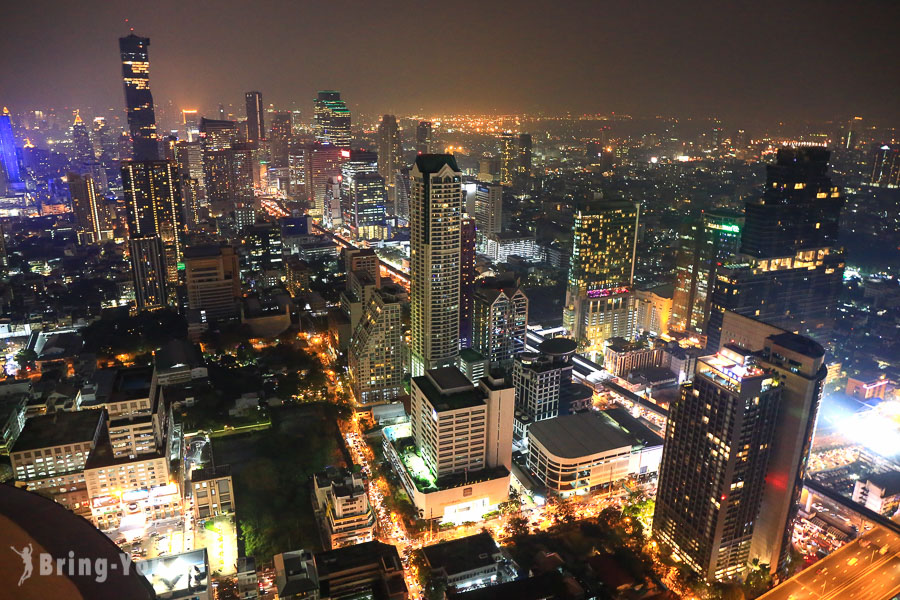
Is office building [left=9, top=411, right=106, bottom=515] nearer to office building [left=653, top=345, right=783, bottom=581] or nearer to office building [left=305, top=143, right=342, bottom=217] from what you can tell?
office building [left=653, top=345, right=783, bottom=581]

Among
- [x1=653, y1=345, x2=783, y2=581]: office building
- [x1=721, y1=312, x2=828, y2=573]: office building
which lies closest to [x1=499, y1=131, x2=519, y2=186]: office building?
[x1=653, y1=345, x2=783, y2=581]: office building

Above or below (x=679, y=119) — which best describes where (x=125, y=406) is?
below

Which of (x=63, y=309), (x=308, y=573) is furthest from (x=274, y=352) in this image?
(x=308, y=573)

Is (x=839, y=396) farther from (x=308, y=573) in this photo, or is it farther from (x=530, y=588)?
(x=308, y=573)

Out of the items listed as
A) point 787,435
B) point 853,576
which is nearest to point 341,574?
point 787,435

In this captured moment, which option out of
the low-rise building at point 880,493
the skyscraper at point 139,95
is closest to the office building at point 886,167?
the low-rise building at point 880,493

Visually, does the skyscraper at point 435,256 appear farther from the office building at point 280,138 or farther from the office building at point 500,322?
the office building at point 280,138
